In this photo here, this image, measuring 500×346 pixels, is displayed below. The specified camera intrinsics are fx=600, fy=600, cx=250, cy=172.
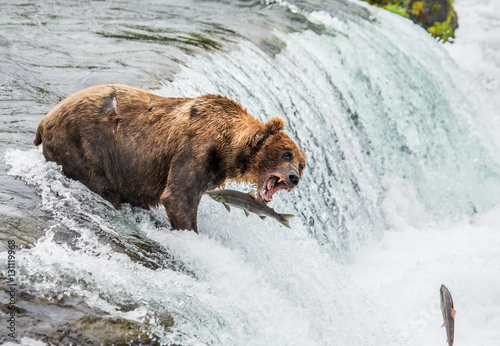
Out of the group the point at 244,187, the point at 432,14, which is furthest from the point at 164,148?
the point at 432,14

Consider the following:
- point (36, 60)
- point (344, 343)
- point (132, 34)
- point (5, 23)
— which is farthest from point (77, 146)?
point (5, 23)

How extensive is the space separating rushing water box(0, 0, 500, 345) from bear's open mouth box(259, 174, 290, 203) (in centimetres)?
52

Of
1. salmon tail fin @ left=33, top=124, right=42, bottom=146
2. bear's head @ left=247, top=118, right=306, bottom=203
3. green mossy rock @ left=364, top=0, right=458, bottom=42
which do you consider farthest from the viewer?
green mossy rock @ left=364, top=0, right=458, bottom=42

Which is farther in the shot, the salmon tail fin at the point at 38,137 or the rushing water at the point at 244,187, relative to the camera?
the salmon tail fin at the point at 38,137

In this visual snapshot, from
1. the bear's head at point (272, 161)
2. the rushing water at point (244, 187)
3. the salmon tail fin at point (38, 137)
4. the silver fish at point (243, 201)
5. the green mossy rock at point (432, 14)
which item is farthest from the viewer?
the green mossy rock at point (432, 14)

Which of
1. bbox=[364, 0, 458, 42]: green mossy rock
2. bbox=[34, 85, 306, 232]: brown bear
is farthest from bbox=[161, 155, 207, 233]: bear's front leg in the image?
bbox=[364, 0, 458, 42]: green mossy rock

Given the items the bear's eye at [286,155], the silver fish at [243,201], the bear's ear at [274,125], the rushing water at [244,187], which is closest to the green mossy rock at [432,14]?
the rushing water at [244,187]

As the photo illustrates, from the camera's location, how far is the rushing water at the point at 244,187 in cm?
338

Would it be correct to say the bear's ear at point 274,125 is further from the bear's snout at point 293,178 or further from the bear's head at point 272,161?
the bear's snout at point 293,178

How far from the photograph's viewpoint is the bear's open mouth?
13.6 ft

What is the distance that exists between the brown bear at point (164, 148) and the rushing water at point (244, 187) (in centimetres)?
20

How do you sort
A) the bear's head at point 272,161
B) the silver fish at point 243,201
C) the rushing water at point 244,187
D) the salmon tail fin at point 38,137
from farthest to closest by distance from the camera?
the salmon tail fin at point 38,137, the bear's head at point 272,161, the silver fish at point 243,201, the rushing water at point 244,187

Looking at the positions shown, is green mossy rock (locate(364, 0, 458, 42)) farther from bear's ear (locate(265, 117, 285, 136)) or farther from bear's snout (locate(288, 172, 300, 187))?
bear's snout (locate(288, 172, 300, 187))

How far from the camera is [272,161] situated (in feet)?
13.7
